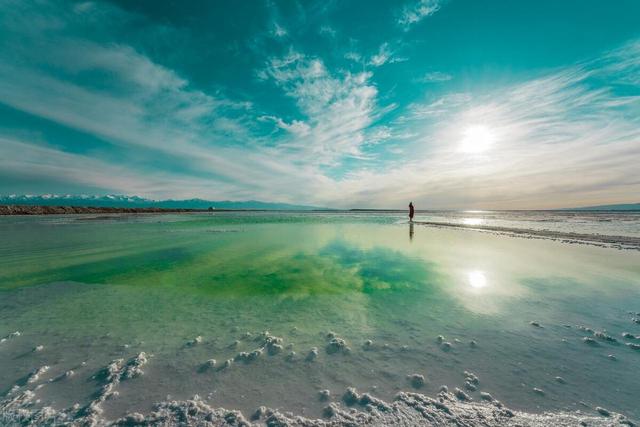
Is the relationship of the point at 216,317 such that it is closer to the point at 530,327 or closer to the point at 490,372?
the point at 490,372

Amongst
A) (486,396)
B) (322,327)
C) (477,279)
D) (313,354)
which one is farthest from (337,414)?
(477,279)

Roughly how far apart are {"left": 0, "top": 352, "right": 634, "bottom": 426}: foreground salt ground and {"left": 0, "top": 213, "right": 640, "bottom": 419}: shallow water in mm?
136

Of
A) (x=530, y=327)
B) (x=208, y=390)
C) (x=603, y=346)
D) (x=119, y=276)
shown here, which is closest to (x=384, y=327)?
(x=530, y=327)

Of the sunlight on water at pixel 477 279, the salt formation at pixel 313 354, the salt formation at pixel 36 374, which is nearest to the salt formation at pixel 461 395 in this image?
the salt formation at pixel 313 354

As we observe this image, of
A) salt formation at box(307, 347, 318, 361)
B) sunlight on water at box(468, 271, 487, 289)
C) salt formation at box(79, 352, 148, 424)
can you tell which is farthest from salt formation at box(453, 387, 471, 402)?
sunlight on water at box(468, 271, 487, 289)

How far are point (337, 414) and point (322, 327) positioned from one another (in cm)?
222

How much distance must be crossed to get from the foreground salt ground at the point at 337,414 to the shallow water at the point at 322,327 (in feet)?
0.45

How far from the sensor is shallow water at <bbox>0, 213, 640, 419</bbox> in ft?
11.1

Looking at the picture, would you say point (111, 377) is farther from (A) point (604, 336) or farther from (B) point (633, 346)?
(B) point (633, 346)

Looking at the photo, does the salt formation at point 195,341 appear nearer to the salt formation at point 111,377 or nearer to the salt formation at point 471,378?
the salt formation at point 111,377

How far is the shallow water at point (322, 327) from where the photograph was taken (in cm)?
337

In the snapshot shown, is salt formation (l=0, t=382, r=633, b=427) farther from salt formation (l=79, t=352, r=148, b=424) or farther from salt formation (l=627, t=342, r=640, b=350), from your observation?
salt formation (l=627, t=342, r=640, b=350)

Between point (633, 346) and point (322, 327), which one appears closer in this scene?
point (633, 346)

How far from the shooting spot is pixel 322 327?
5.16m
